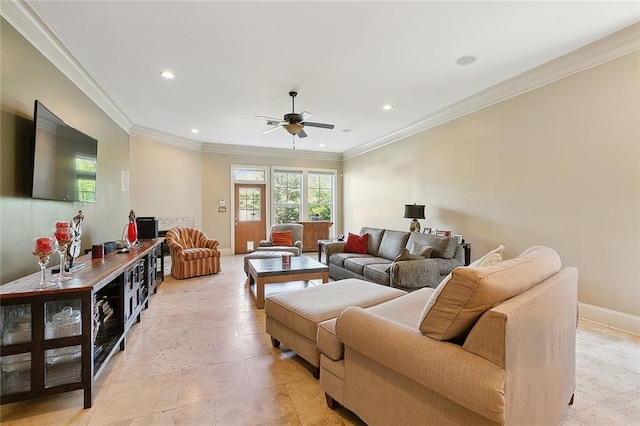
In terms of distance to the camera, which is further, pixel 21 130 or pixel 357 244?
pixel 357 244

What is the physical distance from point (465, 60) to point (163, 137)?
593cm

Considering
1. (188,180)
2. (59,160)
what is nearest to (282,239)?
(188,180)

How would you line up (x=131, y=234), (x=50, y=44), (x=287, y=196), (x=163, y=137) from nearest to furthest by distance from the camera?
(x=50, y=44)
(x=131, y=234)
(x=163, y=137)
(x=287, y=196)

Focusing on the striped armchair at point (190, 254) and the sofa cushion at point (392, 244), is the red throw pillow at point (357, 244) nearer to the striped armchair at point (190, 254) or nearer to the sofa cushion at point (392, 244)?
the sofa cushion at point (392, 244)

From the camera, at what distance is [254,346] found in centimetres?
264

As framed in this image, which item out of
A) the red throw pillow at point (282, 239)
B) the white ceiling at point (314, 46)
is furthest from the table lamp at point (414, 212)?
the red throw pillow at point (282, 239)

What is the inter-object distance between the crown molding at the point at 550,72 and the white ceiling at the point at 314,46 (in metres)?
0.11

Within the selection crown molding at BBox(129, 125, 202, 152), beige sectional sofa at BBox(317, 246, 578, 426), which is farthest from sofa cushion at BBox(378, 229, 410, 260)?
crown molding at BBox(129, 125, 202, 152)

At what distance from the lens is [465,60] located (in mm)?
3291

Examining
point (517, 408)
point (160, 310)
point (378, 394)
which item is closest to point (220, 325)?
point (160, 310)

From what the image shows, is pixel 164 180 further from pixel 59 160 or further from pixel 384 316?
pixel 384 316

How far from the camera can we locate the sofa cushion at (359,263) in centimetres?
423

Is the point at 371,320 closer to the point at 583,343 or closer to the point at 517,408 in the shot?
the point at 517,408

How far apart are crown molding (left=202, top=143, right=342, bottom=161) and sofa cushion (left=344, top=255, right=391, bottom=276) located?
4492 mm
